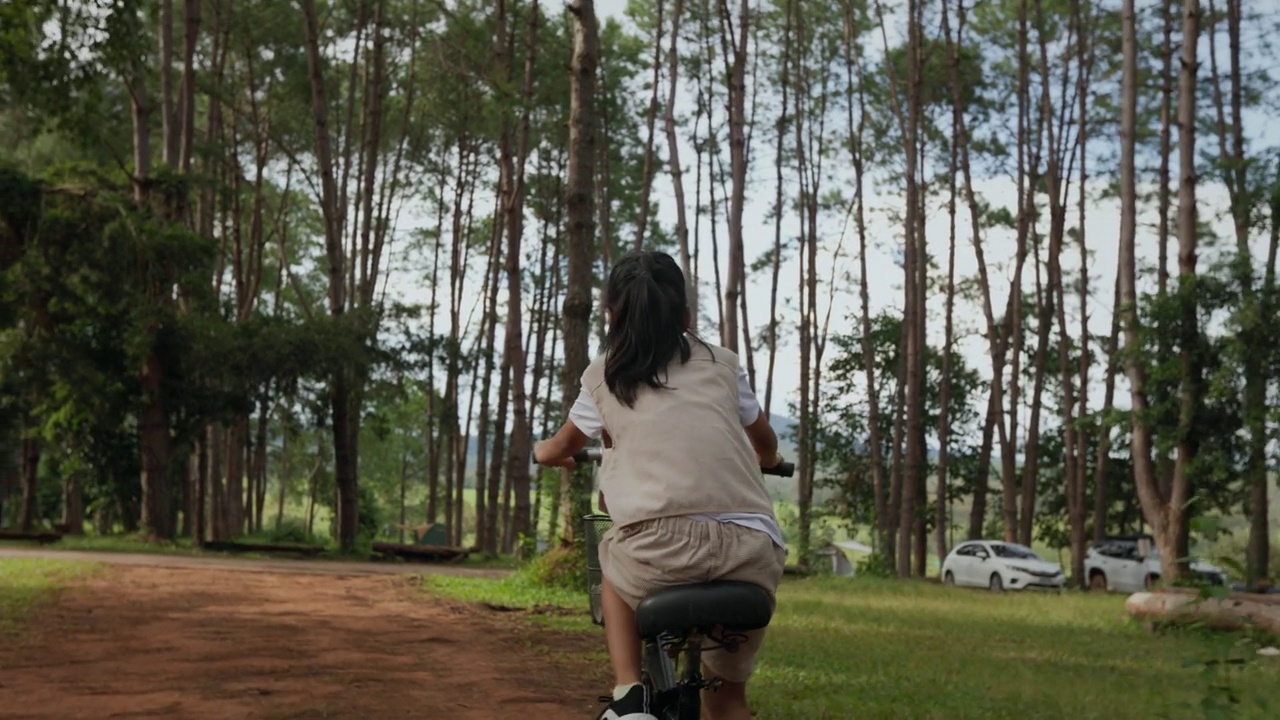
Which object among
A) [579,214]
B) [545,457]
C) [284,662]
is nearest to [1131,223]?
[579,214]

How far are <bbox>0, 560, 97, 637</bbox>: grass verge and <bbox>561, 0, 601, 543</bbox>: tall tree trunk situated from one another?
5383 millimetres

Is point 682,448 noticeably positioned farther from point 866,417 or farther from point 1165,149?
point 866,417

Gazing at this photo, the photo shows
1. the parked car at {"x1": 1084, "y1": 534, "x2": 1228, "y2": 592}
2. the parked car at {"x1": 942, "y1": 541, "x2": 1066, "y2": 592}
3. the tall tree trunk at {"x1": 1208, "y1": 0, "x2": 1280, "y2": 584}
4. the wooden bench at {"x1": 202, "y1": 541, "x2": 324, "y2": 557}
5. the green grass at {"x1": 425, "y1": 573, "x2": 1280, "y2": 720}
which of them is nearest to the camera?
the green grass at {"x1": 425, "y1": 573, "x2": 1280, "y2": 720}

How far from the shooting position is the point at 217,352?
86.4 feet

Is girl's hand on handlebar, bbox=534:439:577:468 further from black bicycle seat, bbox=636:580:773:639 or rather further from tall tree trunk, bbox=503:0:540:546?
tall tree trunk, bbox=503:0:540:546

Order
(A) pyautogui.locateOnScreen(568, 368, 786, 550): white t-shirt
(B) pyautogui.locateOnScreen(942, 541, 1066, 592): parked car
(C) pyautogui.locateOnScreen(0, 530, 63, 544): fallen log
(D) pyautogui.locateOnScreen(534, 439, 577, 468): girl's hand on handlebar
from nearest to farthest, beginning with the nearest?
(A) pyautogui.locateOnScreen(568, 368, 786, 550): white t-shirt < (D) pyautogui.locateOnScreen(534, 439, 577, 468): girl's hand on handlebar < (C) pyautogui.locateOnScreen(0, 530, 63, 544): fallen log < (B) pyautogui.locateOnScreen(942, 541, 1066, 592): parked car

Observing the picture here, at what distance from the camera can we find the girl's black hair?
12.3 feet

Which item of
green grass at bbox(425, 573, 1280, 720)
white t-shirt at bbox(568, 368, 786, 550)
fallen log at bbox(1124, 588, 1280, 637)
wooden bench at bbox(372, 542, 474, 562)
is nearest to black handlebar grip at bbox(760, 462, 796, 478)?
white t-shirt at bbox(568, 368, 786, 550)

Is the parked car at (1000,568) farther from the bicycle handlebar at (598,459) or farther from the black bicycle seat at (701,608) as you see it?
the black bicycle seat at (701,608)

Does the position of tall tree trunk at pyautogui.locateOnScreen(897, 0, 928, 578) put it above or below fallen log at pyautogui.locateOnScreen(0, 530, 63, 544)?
above

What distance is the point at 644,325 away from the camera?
3771 mm

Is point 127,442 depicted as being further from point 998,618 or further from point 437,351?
point 998,618

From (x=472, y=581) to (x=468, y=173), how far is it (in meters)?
23.3

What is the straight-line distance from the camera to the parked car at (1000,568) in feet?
108
